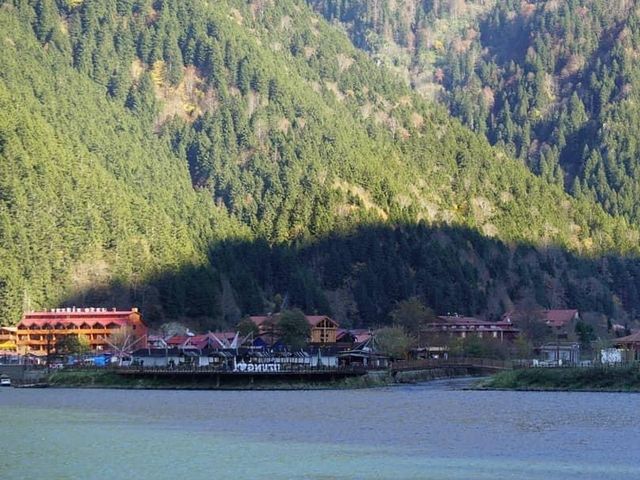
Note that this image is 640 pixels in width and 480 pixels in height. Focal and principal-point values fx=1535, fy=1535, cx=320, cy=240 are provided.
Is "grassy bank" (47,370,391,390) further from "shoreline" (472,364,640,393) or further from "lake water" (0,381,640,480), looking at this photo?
"lake water" (0,381,640,480)

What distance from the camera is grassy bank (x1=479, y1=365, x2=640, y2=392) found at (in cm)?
14400

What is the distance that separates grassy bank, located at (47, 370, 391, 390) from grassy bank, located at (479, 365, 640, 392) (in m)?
14.3

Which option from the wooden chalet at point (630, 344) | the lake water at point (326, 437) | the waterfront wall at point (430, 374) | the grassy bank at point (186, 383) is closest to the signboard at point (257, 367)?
the grassy bank at point (186, 383)

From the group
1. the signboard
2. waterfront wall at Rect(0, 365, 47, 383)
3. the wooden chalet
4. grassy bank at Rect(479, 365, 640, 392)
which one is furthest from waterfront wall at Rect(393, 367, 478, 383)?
waterfront wall at Rect(0, 365, 47, 383)

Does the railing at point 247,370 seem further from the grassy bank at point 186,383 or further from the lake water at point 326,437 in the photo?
the lake water at point 326,437

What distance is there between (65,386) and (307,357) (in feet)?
99.6

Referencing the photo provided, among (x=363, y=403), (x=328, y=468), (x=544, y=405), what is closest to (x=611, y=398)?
(x=544, y=405)

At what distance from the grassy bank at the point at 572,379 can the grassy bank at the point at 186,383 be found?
1430 centimetres

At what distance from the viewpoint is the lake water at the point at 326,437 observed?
263 feet

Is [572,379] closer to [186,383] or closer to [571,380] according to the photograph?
[571,380]

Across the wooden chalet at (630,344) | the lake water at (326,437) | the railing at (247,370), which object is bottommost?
the lake water at (326,437)

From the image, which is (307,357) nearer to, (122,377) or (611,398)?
(122,377)

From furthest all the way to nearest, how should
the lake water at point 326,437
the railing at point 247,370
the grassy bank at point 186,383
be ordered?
1. the railing at point 247,370
2. the grassy bank at point 186,383
3. the lake water at point 326,437

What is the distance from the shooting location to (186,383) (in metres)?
166
